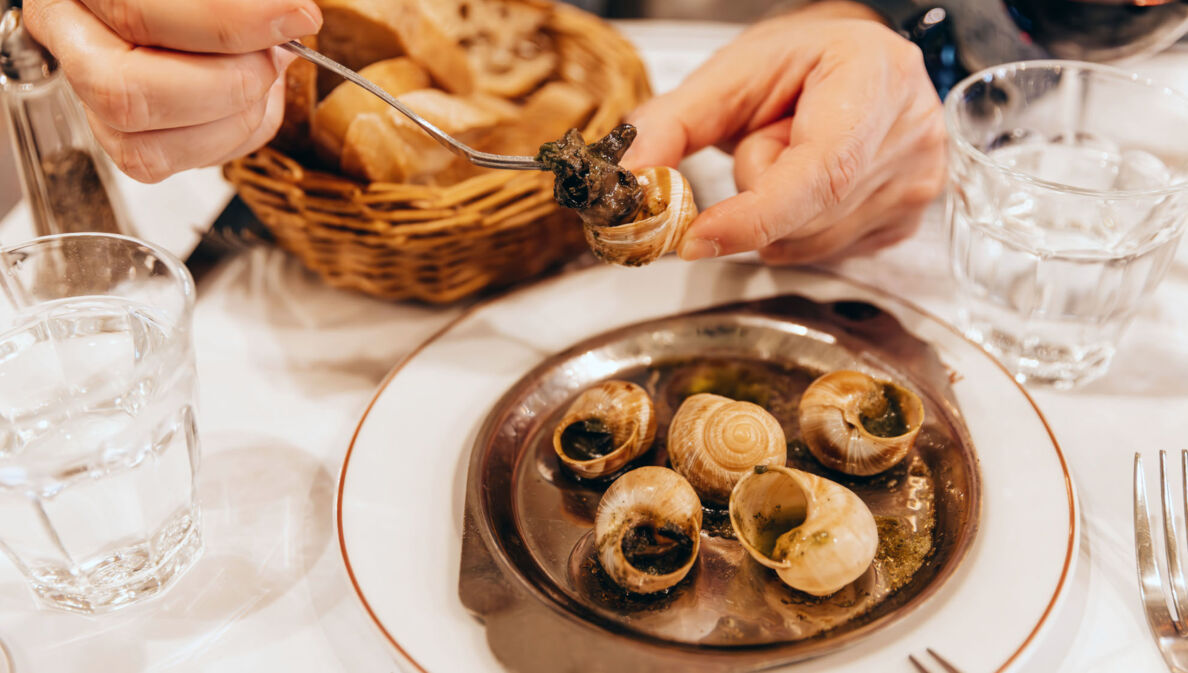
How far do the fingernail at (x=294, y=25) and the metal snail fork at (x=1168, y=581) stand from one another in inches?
32.4

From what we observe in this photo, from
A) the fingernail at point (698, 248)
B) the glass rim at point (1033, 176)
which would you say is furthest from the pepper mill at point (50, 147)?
the glass rim at point (1033, 176)

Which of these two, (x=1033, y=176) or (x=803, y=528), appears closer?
(x=803, y=528)

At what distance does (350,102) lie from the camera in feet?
3.07

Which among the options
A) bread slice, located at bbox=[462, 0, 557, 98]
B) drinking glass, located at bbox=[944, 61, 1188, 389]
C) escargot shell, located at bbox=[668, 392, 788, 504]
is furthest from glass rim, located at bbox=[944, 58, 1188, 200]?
bread slice, located at bbox=[462, 0, 557, 98]

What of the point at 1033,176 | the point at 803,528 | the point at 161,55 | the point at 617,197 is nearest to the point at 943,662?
the point at 803,528

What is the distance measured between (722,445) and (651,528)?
0.10m

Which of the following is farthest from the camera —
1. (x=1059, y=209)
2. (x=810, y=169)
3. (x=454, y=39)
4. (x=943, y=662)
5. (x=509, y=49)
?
(x=509, y=49)

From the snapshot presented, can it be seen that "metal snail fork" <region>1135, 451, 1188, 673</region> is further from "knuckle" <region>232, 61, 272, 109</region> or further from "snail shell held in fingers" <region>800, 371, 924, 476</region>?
"knuckle" <region>232, 61, 272, 109</region>

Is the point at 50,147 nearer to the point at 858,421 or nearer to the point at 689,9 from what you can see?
the point at 858,421

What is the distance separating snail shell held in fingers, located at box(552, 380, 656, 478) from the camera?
0.77 metres

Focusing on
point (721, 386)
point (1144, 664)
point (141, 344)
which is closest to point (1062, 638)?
point (1144, 664)

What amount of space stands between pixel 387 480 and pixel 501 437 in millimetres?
117

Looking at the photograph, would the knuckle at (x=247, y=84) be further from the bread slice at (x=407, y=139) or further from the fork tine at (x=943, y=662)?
the fork tine at (x=943, y=662)

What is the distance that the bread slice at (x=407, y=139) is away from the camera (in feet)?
3.03
